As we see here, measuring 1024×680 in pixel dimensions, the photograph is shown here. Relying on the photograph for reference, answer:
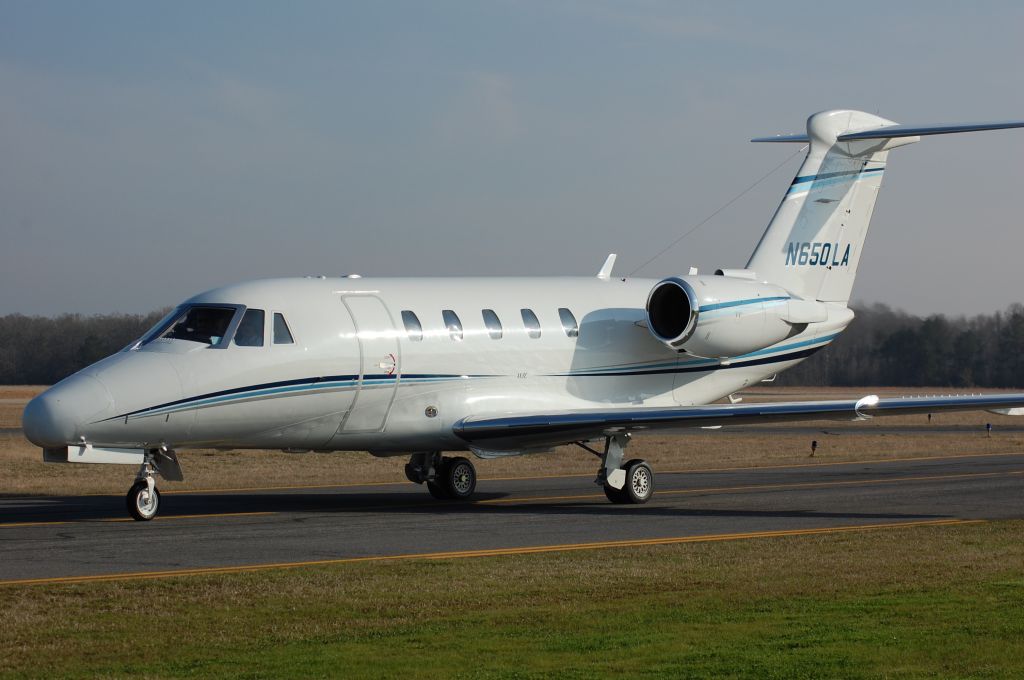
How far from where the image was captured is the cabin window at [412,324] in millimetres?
20688

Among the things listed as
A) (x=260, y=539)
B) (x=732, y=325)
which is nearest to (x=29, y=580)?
(x=260, y=539)

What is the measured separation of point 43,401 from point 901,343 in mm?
88659

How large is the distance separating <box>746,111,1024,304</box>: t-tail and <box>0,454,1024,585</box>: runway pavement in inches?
162

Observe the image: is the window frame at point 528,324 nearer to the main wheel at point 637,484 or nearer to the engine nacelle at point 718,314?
the engine nacelle at point 718,314

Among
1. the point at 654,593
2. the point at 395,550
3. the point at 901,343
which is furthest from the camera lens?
the point at 901,343

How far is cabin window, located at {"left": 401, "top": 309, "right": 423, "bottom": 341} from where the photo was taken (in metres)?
20.7

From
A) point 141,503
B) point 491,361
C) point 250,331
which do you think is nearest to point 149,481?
point 141,503

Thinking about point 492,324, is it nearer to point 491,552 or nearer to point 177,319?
point 177,319

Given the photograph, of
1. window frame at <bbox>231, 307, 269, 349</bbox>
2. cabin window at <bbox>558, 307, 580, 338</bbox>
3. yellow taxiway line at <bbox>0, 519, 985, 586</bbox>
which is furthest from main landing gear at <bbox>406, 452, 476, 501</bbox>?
yellow taxiway line at <bbox>0, 519, 985, 586</bbox>

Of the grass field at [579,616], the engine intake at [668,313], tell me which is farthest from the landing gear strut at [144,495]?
the engine intake at [668,313]

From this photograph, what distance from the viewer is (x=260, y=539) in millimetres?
16500

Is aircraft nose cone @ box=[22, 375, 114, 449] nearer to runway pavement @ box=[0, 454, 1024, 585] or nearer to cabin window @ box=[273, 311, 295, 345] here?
runway pavement @ box=[0, 454, 1024, 585]

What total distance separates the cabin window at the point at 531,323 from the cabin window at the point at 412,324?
2.17 metres

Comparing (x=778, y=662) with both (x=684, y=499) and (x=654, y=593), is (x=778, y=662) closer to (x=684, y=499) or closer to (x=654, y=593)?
(x=654, y=593)
